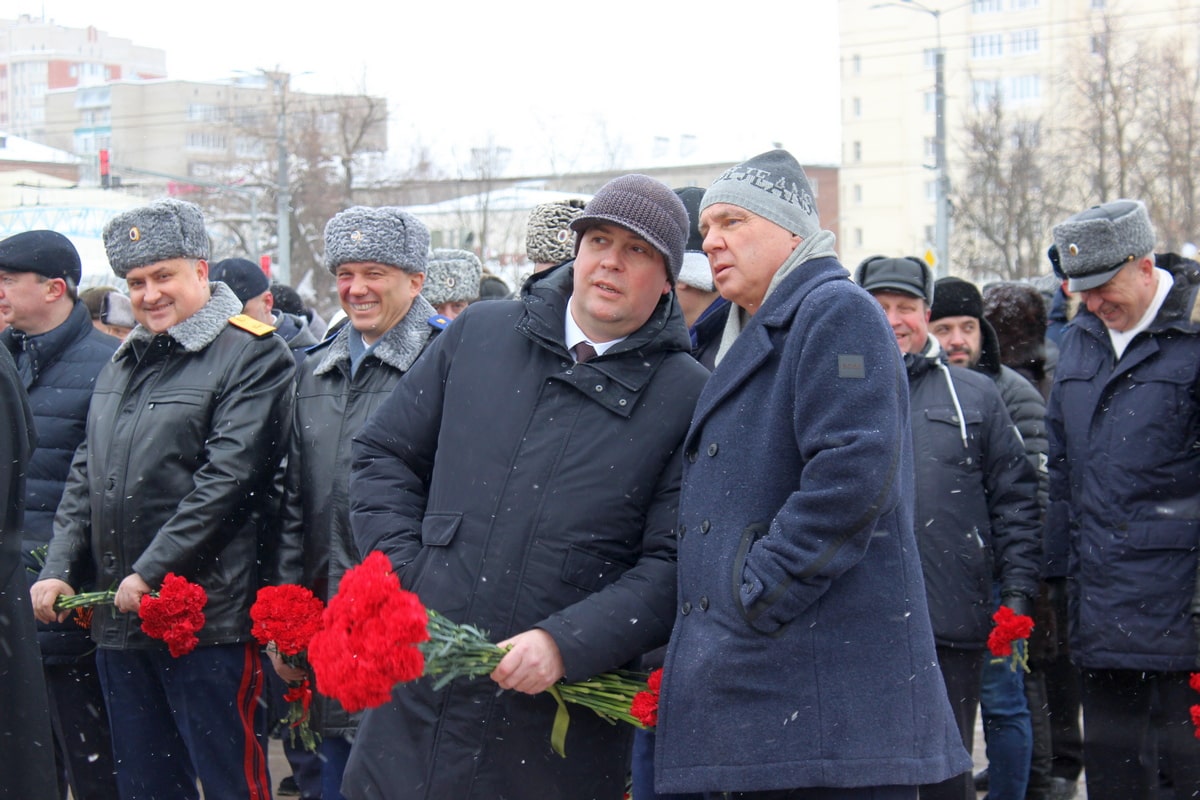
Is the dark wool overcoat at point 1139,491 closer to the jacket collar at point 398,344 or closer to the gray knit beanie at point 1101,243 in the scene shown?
the gray knit beanie at point 1101,243

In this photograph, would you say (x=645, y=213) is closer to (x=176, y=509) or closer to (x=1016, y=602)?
(x=176, y=509)

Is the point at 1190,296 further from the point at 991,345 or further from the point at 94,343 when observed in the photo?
the point at 94,343

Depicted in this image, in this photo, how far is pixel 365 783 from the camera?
11.4 feet

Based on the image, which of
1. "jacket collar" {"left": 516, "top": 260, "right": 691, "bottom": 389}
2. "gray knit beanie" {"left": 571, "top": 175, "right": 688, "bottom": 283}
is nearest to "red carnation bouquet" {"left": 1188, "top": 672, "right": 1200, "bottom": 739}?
"jacket collar" {"left": 516, "top": 260, "right": 691, "bottom": 389}

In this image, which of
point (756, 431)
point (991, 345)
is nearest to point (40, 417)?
point (756, 431)

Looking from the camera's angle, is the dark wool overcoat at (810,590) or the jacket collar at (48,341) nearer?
the dark wool overcoat at (810,590)

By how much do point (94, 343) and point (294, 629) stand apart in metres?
2.10

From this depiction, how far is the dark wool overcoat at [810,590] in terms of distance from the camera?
10.1ft

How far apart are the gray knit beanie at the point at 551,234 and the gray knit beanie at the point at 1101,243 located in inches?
72.0

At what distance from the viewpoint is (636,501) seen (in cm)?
354

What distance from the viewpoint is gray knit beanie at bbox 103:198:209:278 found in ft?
16.8

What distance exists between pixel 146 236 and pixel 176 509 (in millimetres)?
1035

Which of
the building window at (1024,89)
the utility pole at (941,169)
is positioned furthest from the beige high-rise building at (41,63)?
the utility pole at (941,169)

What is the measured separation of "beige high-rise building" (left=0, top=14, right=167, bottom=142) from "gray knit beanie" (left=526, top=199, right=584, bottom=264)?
121 metres
